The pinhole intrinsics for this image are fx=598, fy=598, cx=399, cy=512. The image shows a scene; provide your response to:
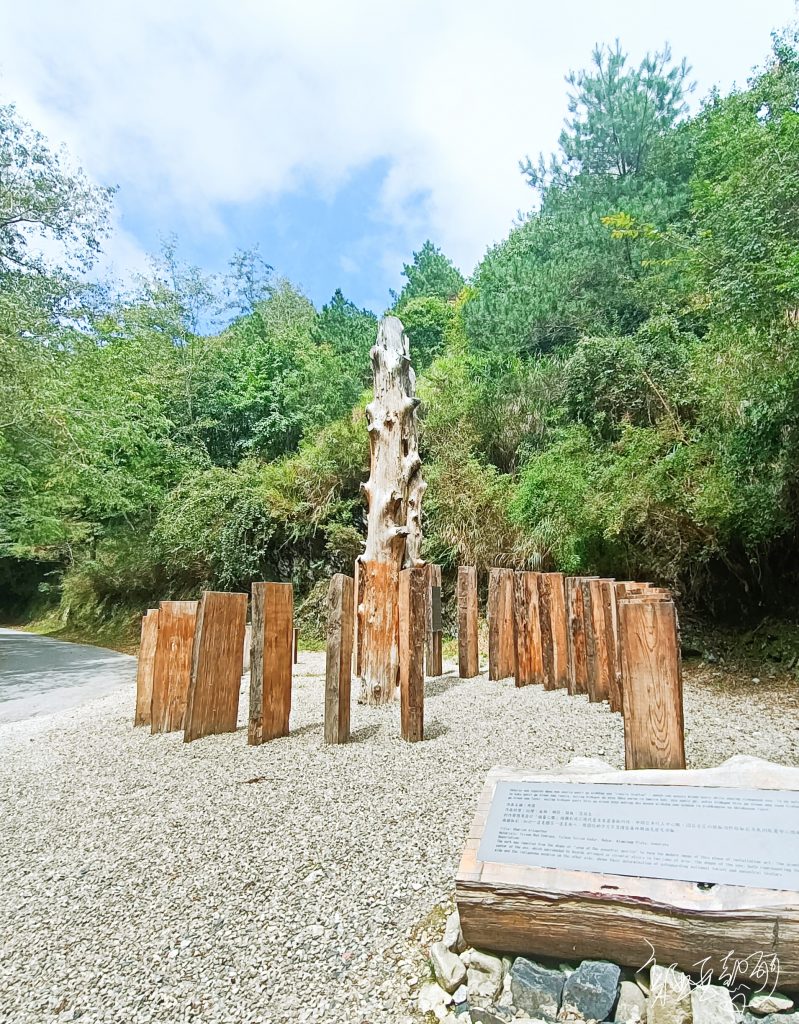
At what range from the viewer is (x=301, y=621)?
39.0ft

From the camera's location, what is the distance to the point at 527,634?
5527 mm

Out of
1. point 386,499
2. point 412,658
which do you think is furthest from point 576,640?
point 386,499

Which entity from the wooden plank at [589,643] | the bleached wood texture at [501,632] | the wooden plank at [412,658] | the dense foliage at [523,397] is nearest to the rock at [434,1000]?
the wooden plank at [412,658]

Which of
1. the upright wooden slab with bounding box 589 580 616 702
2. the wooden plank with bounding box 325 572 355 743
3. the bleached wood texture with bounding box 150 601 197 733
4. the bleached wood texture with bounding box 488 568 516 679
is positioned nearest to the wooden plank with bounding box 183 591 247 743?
the bleached wood texture with bounding box 150 601 197 733

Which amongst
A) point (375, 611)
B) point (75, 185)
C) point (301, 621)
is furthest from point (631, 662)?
point (75, 185)

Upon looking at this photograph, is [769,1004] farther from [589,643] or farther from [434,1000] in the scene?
[589,643]

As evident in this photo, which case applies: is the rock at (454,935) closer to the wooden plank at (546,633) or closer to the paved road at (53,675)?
the wooden plank at (546,633)

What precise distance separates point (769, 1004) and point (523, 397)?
37.6ft

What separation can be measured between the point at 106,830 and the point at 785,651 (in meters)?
6.70

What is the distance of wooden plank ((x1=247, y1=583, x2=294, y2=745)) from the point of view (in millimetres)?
3760

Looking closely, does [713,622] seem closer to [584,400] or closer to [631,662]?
[584,400]

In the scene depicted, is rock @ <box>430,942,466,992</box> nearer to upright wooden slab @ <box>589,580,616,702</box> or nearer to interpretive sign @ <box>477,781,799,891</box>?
interpretive sign @ <box>477,781,799,891</box>

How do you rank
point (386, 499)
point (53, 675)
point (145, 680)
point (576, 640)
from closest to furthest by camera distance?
point (145, 680)
point (576, 640)
point (386, 499)
point (53, 675)

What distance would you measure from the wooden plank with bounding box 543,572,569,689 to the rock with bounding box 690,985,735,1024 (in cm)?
368
